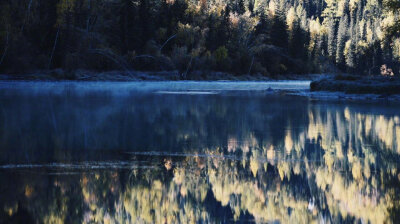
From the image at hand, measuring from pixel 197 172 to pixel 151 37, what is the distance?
66573 mm

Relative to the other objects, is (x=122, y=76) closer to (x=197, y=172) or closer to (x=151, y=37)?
(x=151, y=37)

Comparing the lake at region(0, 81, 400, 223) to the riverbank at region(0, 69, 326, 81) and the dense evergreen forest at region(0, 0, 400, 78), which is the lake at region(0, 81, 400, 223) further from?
the riverbank at region(0, 69, 326, 81)

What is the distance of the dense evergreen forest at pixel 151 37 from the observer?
188ft

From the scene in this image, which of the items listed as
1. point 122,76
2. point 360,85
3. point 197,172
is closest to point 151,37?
point 122,76

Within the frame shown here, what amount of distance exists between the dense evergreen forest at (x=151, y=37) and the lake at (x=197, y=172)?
895 inches

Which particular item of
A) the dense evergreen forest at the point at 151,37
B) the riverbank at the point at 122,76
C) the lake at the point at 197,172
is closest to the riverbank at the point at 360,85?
the dense evergreen forest at the point at 151,37

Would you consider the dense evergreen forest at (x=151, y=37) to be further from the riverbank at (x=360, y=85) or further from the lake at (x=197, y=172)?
the lake at (x=197, y=172)

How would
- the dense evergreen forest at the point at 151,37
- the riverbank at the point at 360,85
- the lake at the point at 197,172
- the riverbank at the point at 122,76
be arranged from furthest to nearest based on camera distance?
the dense evergreen forest at the point at 151,37, the riverbank at the point at 122,76, the riverbank at the point at 360,85, the lake at the point at 197,172

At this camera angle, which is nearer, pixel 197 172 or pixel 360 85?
pixel 197 172

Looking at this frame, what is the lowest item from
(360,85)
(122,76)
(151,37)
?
(122,76)

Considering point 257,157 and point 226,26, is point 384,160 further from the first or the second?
point 226,26

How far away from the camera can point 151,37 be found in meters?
74.5

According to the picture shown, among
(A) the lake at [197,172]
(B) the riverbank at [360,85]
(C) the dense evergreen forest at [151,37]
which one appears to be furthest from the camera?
(C) the dense evergreen forest at [151,37]

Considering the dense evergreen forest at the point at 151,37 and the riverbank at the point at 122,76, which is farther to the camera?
the dense evergreen forest at the point at 151,37
